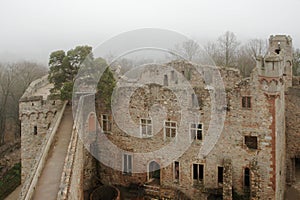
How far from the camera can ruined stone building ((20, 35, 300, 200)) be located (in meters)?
18.0

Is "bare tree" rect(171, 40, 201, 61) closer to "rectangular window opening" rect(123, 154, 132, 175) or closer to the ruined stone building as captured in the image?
the ruined stone building

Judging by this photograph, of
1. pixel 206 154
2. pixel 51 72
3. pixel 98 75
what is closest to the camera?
pixel 206 154

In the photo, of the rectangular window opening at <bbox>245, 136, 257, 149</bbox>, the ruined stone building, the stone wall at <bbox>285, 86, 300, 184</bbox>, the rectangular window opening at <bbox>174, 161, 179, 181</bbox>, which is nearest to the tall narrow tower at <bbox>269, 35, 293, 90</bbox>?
the ruined stone building

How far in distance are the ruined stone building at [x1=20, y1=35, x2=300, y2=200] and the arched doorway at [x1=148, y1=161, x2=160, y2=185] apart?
7cm

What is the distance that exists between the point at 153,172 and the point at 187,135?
370 cm

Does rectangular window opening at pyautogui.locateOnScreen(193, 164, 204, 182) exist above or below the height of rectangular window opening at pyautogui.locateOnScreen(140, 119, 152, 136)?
below

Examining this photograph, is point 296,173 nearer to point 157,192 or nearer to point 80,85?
point 157,192

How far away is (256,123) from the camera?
59.5 ft

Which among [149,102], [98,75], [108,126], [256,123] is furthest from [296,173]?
[98,75]

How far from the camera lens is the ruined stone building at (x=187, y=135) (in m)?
18.0

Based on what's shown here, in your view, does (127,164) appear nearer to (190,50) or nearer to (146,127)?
(146,127)

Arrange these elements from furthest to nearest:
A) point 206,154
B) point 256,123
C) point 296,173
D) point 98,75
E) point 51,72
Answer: point 296,173
point 51,72
point 98,75
point 206,154
point 256,123

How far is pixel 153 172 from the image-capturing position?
21.6 meters

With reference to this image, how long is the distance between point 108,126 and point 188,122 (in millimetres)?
5842
